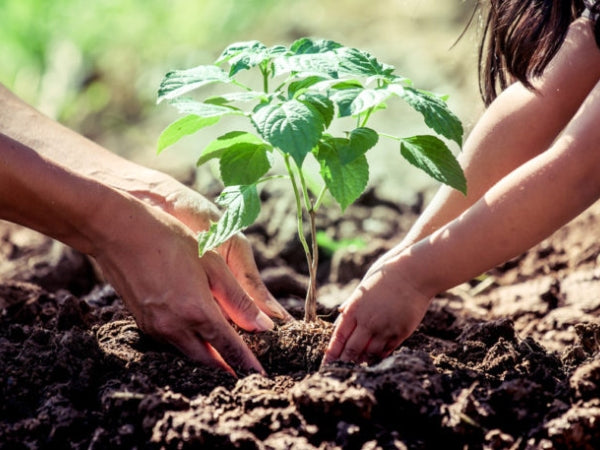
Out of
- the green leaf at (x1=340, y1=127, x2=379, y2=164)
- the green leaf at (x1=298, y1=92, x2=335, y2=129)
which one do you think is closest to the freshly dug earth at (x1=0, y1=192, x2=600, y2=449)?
the green leaf at (x1=340, y1=127, x2=379, y2=164)

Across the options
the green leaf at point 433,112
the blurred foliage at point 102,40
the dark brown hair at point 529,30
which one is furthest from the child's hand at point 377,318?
the blurred foliage at point 102,40

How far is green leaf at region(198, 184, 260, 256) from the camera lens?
5.79 ft

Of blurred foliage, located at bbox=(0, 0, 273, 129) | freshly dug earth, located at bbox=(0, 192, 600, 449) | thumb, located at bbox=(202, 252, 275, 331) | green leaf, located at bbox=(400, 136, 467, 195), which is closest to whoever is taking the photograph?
freshly dug earth, located at bbox=(0, 192, 600, 449)

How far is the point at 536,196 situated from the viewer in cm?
176

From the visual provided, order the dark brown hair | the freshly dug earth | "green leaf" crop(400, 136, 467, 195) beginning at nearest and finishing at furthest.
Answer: the freshly dug earth < "green leaf" crop(400, 136, 467, 195) < the dark brown hair

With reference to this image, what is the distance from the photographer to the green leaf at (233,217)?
5.79ft

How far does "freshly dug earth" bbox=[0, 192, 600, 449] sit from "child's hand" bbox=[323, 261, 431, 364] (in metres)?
0.08

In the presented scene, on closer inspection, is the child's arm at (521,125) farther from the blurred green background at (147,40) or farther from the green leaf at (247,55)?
the blurred green background at (147,40)

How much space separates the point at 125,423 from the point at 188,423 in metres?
0.15

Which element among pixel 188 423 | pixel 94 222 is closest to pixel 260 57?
pixel 94 222

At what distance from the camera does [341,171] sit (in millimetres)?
1743

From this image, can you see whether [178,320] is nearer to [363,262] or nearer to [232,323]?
[232,323]

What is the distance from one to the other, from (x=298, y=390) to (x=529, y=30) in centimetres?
123

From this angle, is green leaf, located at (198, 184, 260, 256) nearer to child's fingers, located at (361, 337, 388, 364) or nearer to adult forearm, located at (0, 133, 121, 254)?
adult forearm, located at (0, 133, 121, 254)
